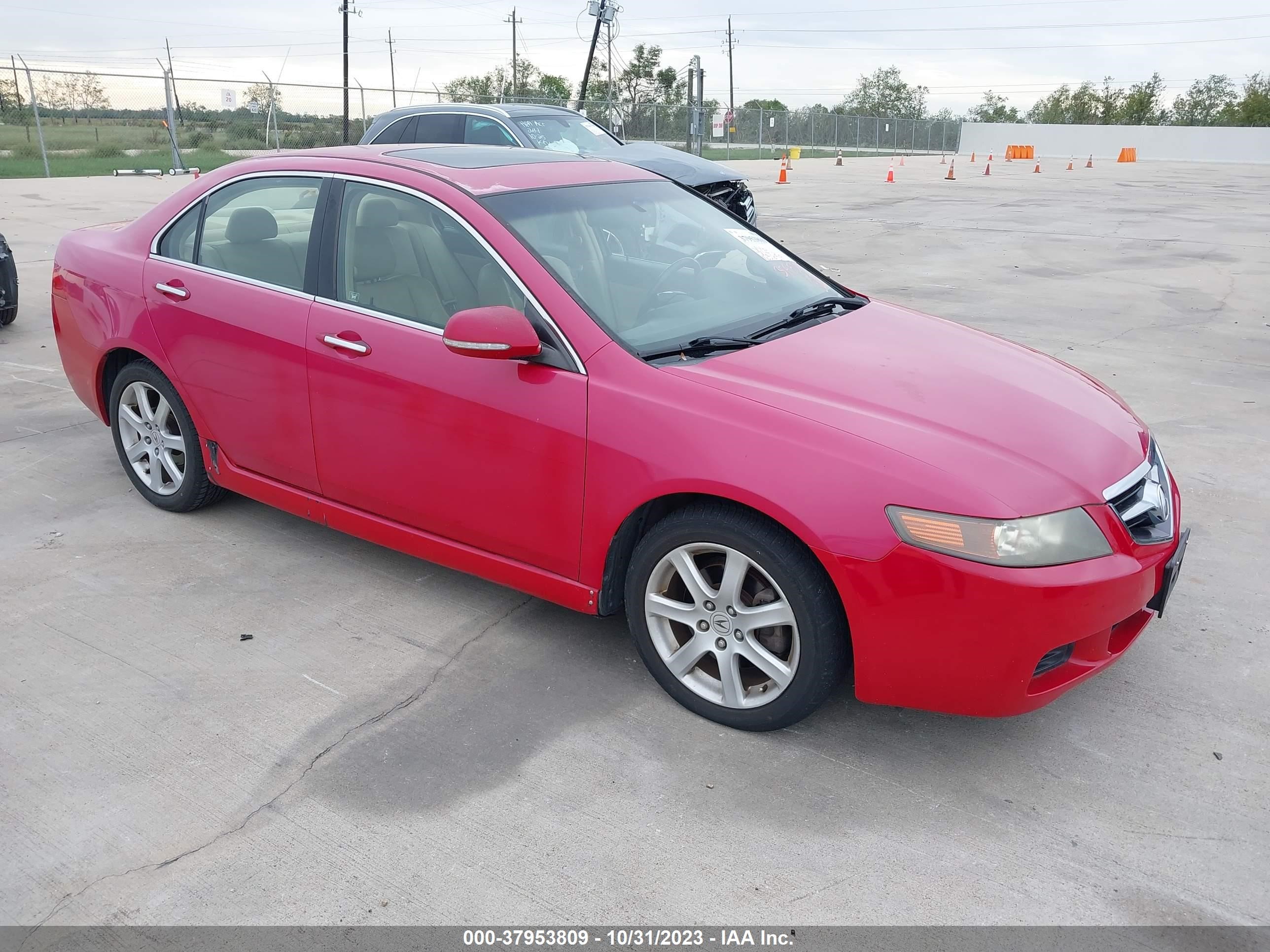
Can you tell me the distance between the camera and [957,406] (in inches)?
125

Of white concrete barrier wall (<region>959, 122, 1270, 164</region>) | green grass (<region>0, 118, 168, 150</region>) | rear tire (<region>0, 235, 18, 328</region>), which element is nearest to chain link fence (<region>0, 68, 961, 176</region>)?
green grass (<region>0, 118, 168, 150</region>)

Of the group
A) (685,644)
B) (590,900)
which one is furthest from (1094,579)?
(590,900)

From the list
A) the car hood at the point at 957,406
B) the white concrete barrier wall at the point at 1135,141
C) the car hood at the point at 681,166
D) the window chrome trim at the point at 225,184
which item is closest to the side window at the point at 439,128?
the car hood at the point at 681,166

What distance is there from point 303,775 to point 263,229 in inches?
88.8

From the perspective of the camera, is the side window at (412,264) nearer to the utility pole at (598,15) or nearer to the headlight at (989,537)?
the headlight at (989,537)

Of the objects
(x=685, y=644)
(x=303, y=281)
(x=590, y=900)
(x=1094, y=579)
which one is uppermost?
(x=303, y=281)

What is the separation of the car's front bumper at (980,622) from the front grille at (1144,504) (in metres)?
0.08

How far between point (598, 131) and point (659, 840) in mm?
11294

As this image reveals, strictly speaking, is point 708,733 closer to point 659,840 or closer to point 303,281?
point 659,840

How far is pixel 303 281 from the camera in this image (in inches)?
156

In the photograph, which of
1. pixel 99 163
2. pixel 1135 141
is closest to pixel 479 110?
pixel 99 163

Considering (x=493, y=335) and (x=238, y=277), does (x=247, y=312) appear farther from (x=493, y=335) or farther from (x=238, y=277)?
(x=493, y=335)

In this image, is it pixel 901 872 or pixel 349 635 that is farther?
pixel 349 635

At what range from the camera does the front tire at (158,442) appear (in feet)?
14.9
